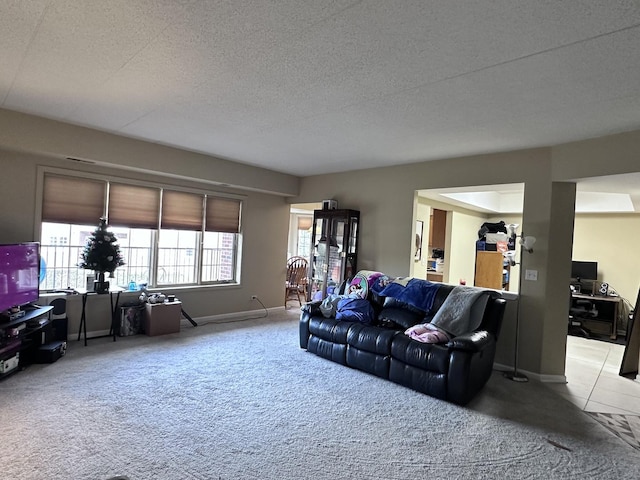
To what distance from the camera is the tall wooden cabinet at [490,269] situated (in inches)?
264

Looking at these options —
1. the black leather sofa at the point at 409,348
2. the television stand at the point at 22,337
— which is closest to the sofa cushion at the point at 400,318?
the black leather sofa at the point at 409,348

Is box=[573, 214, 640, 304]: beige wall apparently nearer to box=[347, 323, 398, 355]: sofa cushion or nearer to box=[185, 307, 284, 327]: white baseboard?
box=[347, 323, 398, 355]: sofa cushion

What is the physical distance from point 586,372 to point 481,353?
1950 mm

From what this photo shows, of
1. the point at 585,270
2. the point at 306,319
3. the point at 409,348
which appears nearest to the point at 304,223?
the point at 306,319

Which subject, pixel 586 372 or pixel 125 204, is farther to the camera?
pixel 125 204

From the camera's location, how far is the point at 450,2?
5.46 ft

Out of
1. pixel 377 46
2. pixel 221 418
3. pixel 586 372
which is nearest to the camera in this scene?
pixel 377 46

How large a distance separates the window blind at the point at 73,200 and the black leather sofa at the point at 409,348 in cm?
303

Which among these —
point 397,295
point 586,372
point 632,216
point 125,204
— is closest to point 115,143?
point 125,204

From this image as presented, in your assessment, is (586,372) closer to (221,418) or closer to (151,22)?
(221,418)

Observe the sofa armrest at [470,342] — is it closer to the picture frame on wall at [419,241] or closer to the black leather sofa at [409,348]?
the black leather sofa at [409,348]

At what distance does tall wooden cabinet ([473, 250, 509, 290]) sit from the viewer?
6.70m

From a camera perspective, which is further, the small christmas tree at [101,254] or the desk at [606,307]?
the desk at [606,307]

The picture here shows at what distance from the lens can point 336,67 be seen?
2.36 meters
